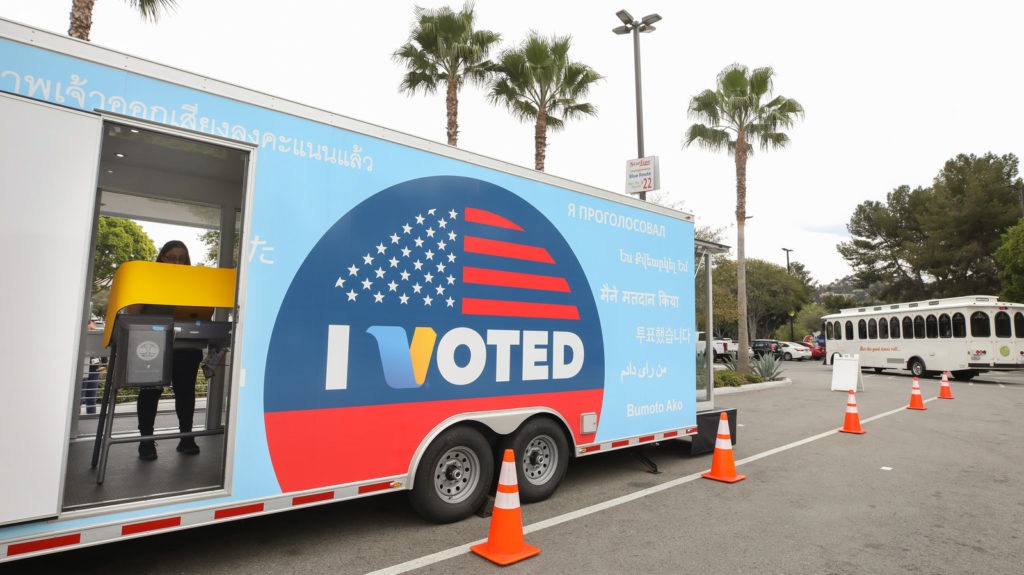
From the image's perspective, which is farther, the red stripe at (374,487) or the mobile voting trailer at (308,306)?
the red stripe at (374,487)

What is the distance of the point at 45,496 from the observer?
8.96ft

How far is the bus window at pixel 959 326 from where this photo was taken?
18562 millimetres

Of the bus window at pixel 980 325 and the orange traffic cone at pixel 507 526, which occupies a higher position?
the bus window at pixel 980 325

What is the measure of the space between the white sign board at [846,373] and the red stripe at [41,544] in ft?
54.4

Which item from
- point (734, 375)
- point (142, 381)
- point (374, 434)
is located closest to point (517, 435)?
point (374, 434)

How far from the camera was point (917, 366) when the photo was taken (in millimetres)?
20625

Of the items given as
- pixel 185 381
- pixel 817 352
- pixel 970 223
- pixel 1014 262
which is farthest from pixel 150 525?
pixel 970 223

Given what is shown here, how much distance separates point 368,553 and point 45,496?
76.2 inches

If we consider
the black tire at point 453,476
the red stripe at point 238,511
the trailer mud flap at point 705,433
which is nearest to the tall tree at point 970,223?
the trailer mud flap at point 705,433

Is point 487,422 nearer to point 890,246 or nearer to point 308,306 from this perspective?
point 308,306

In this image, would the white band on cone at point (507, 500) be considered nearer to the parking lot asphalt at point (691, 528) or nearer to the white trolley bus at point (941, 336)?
the parking lot asphalt at point (691, 528)

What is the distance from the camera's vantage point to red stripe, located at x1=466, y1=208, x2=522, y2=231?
4.54 meters

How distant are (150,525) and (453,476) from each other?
82.2 inches

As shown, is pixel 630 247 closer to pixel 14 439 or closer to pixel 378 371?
pixel 378 371
